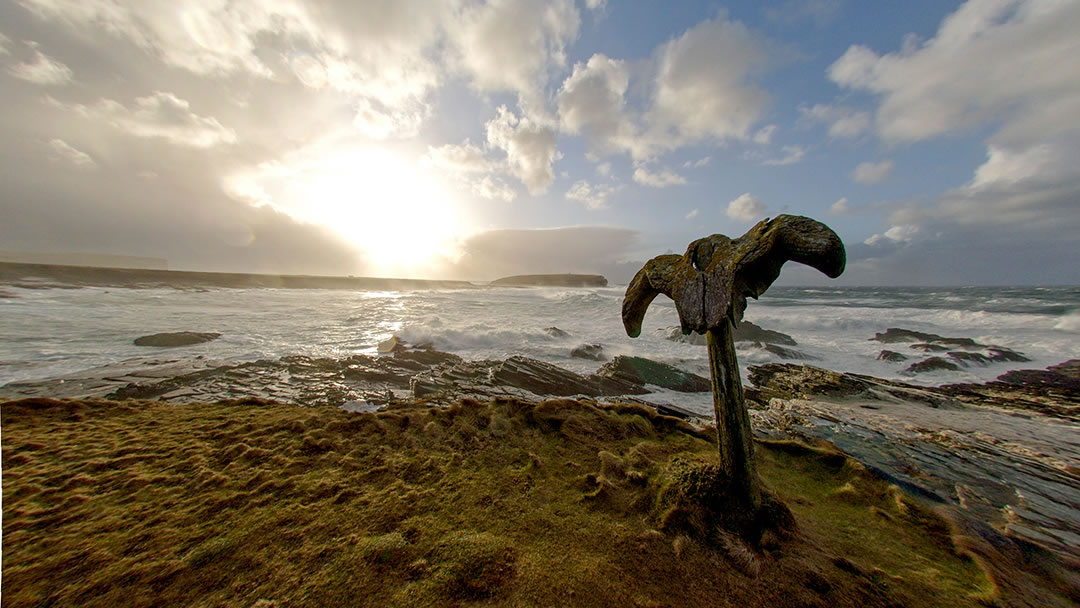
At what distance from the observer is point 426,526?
2775mm

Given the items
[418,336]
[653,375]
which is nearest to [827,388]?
[653,375]

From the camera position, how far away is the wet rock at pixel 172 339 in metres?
10.6

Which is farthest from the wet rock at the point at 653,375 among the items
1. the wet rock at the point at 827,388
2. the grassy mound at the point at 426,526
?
the grassy mound at the point at 426,526

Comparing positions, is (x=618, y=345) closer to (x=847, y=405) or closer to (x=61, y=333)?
(x=847, y=405)

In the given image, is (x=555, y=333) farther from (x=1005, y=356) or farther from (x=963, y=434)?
(x=1005, y=356)

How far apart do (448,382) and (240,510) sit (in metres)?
5.25

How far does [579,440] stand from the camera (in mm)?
4410

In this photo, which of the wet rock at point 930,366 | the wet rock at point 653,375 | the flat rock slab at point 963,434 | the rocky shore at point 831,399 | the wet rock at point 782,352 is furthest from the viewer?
the wet rock at point 782,352

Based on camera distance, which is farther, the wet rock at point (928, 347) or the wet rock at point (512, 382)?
the wet rock at point (928, 347)

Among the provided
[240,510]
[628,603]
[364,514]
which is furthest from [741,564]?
[240,510]

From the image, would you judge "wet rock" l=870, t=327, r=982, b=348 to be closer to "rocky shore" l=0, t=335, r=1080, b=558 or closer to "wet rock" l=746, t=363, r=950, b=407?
"rocky shore" l=0, t=335, r=1080, b=558

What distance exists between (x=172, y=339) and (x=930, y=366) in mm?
25100

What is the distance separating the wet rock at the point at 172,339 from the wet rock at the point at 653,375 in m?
13.1

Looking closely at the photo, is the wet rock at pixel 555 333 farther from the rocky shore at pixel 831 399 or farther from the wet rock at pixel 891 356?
the wet rock at pixel 891 356
